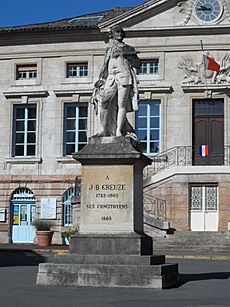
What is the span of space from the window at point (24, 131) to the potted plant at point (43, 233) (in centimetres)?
472

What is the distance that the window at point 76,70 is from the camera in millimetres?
35594

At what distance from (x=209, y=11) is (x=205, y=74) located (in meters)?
3.14

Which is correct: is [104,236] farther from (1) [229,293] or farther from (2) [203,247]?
(2) [203,247]

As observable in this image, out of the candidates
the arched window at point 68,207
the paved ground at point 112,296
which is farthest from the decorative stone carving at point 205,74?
the paved ground at point 112,296

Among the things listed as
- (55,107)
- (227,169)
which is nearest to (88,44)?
(55,107)

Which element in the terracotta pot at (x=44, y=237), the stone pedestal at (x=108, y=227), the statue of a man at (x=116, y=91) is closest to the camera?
the stone pedestal at (x=108, y=227)

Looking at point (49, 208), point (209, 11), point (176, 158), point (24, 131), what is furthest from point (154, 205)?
point (209, 11)

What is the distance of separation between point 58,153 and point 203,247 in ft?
34.7

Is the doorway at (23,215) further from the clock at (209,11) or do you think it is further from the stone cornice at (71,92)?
the clock at (209,11)

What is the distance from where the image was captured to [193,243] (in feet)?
91.0

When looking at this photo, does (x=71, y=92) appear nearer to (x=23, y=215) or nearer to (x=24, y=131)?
(x=24, y=131)

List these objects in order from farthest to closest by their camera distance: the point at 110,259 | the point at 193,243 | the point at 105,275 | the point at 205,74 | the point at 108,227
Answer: the point at 205,74 → the point at 193,243 → the point at 108,227 → the point at 110,259 → the point at 105,275

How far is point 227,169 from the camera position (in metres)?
31.0

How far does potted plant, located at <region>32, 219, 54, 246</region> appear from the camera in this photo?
30.9 m
